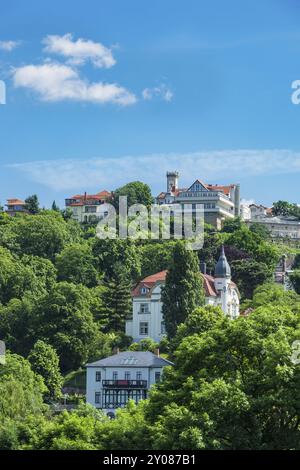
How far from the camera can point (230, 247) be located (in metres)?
123

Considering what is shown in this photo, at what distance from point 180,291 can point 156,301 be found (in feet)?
32.9

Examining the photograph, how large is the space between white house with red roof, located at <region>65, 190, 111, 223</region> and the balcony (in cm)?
8103

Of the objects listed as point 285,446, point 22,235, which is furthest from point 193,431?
point 22,235

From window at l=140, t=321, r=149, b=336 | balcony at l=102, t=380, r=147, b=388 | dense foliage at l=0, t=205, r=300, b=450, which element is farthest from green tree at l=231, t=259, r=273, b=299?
balcony at l=102, t=380, r=147, b=388

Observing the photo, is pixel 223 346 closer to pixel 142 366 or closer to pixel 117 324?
pixel 142 366

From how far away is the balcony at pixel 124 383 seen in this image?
288 feet

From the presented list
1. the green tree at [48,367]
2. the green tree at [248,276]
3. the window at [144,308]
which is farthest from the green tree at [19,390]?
the green tree at [248,276]

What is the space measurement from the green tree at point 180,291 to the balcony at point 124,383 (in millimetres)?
4362

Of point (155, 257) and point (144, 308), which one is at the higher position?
point (155, 257)

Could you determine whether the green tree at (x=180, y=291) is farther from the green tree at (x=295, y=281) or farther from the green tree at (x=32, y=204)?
the green tree at (x=32, y=204)

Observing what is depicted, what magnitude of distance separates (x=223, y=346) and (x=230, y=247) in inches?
2911

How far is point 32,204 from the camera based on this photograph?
169 m

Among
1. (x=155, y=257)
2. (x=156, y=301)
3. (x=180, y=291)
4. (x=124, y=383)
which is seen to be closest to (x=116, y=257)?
(x=155, y=257)

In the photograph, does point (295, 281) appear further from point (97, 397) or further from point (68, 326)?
point (97, 397)
